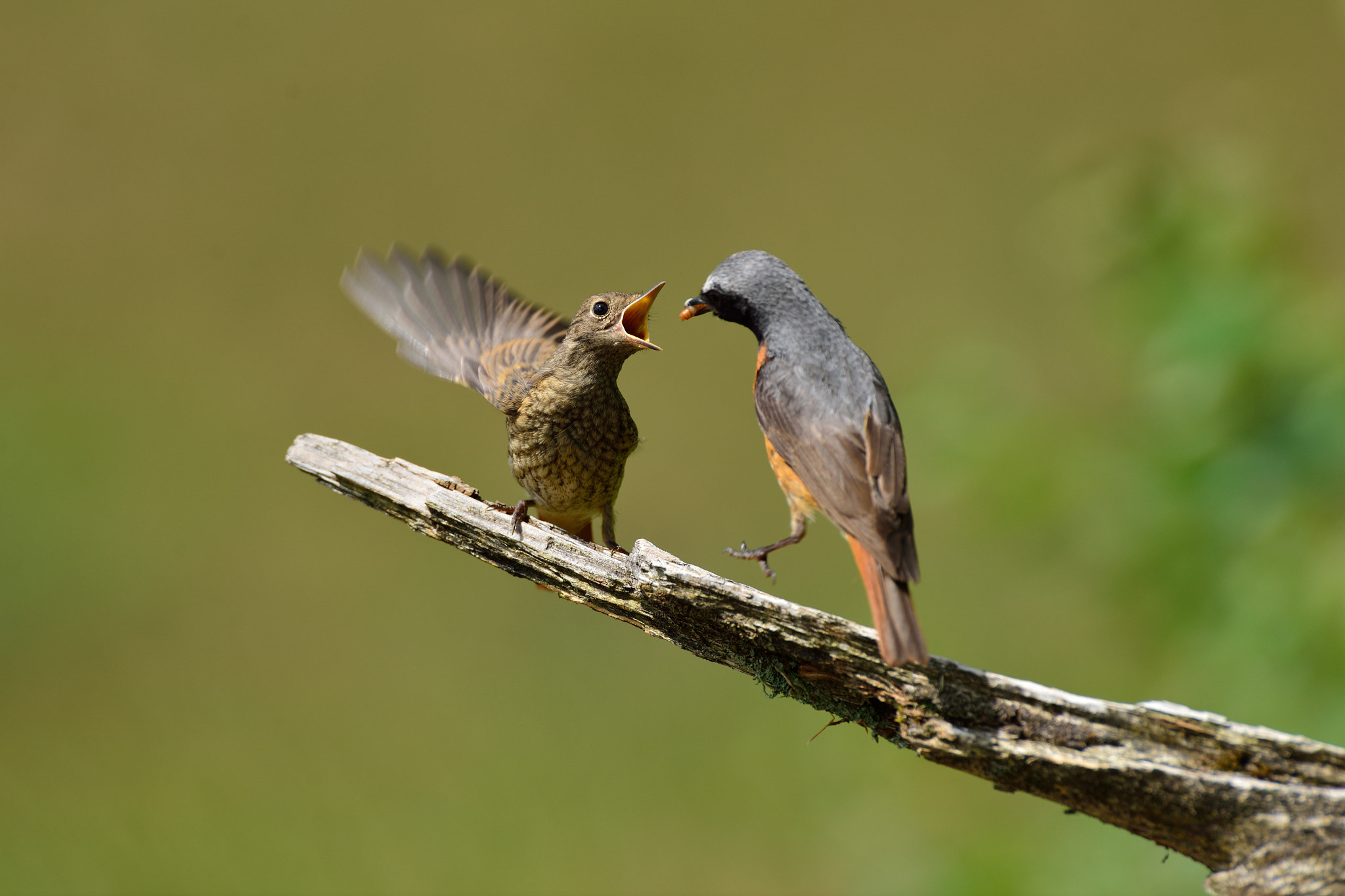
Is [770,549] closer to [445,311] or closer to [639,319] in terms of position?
[639,319]

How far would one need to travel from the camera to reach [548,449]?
11.3 feet

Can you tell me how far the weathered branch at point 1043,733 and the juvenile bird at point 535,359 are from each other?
608 mm

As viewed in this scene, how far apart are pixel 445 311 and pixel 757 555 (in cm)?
192

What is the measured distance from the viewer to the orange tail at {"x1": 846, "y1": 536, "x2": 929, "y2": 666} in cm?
223

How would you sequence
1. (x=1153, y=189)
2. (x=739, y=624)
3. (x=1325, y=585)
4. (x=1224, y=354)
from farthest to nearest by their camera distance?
1. (x=1153, y=189)
2. (x=1224, y=354)
3. (x=1325, y=585)
4. (x=739, y=624)

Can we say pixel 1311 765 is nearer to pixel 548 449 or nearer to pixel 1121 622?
pixel 548 449

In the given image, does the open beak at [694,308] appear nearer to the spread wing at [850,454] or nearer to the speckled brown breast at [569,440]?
the spread wing at [850,454]

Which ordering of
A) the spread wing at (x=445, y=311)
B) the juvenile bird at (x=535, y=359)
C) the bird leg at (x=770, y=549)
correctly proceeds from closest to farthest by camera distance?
the bird leg at (x=770, y=549) → the juvenile bird at (x=535, y=359) → the spread wing at (x=445, y=311)

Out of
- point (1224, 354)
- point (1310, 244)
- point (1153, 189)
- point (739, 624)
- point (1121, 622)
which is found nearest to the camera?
point (739, 624)

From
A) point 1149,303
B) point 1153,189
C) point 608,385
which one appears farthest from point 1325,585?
point 608,385

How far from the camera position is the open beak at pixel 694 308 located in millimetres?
2816

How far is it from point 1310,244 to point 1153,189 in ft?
3.16

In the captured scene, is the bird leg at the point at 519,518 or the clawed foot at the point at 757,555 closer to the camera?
the clawed foot at the point at 757,555

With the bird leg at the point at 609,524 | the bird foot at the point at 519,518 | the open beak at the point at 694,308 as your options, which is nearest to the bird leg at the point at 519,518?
the bird foot at the point at 519,518
